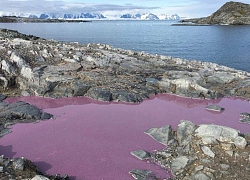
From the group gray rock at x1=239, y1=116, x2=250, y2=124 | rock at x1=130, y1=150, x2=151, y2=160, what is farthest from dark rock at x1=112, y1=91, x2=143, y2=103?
rock at x1=130, y1=150, x2=151, y2=160

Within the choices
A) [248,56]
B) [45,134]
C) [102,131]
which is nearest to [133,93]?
[102,131]

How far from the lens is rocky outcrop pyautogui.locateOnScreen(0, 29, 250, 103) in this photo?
30.3m

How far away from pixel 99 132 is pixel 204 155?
8.25 meters

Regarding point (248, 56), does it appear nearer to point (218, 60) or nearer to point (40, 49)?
point (218, 60)

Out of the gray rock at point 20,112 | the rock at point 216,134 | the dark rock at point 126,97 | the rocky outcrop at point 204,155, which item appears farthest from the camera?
the dark rock at point 126,97

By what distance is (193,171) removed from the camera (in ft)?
49.5

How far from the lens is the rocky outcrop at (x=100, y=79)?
3028 cm

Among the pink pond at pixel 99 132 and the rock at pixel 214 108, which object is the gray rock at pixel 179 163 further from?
the rock at pixel 214 108

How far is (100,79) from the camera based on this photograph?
32469 mm

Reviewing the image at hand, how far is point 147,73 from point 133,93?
22.9 feet

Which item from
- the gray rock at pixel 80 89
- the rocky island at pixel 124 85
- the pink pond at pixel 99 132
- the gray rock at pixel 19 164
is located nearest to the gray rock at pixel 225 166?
the rocky island at pixel 124 85

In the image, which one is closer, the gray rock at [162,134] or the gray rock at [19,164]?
the gray rock at [19,164]

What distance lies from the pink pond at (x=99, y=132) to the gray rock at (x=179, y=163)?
615 mm

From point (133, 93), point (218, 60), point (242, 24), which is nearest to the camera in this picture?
point (133, 93)
